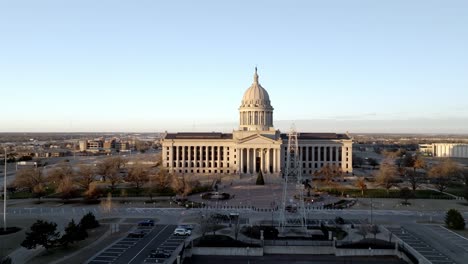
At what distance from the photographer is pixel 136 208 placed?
6278 cm

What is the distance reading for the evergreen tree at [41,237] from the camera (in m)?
38.1

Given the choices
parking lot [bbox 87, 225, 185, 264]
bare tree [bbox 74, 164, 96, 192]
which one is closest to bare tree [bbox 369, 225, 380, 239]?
parking lot [bbox 87, 225, 185, 264]

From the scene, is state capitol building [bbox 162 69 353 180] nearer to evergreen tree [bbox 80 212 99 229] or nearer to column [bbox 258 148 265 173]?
column [bbox 258 148 265 173]

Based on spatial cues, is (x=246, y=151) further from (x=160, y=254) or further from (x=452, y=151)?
(x=452, y=151)

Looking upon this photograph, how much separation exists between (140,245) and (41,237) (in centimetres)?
958

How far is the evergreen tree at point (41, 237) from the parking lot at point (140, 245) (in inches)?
192

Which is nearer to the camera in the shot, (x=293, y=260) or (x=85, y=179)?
(x=293, y=260)

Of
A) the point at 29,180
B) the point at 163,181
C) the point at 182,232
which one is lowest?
the point at 182,232

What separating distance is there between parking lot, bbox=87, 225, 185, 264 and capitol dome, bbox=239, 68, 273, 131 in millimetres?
65162

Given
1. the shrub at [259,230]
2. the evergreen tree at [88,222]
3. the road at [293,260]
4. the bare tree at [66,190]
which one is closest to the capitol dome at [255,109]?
the bare tree at [66,190]

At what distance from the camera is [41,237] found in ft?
127

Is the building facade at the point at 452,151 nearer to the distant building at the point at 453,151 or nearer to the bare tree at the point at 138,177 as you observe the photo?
the distant building at the point at 453,151

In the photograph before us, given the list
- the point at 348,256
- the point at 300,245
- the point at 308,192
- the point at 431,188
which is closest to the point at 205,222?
the point at 300,245

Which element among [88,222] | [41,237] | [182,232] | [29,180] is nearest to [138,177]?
[29,180]
